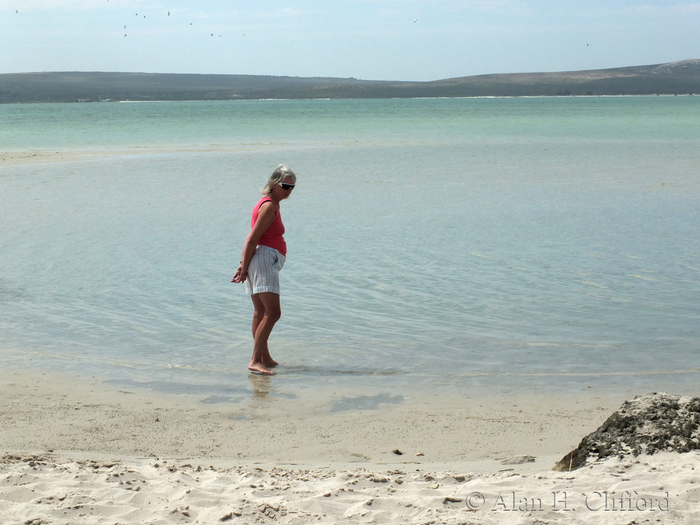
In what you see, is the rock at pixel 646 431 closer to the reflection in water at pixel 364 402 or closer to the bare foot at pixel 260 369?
the reflection in water at pixel 364 402

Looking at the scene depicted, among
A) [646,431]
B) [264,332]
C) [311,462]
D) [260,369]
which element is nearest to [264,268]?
[264,332]

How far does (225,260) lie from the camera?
1003cm

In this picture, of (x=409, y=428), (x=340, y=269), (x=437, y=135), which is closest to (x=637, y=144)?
(x=437, y=135)

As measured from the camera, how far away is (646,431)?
3.97 metres

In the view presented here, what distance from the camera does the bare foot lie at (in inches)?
237

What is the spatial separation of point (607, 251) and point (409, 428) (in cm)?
615

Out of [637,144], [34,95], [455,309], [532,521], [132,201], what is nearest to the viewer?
[532,521]

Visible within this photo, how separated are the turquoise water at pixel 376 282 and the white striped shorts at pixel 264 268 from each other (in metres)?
0.65

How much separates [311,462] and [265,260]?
80.8 inches

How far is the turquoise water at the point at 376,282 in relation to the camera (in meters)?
6.21

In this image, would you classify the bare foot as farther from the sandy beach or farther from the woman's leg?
the sandy beach

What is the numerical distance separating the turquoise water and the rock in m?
1.59

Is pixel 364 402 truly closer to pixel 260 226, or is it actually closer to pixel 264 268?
pixel 264 268

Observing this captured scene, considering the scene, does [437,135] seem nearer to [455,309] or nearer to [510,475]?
[455,309]
